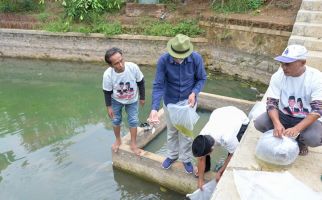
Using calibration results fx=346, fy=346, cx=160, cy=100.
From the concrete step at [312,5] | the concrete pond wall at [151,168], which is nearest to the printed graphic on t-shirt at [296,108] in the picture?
the concrete pond wall at [151,168]

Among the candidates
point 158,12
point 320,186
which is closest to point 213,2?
point 158,12

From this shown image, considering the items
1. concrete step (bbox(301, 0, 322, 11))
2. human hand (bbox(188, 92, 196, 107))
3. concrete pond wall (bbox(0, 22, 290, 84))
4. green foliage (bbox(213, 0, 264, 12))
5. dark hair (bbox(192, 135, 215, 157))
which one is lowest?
concrete pond wall (bbox(0, 22, 290, 84))

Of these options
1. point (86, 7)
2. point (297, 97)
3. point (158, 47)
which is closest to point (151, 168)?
point (297, 97)

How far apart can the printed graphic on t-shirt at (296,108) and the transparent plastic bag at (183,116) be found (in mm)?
967

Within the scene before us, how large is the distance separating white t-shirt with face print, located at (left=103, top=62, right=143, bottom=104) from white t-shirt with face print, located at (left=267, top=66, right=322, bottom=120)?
65.7 inches

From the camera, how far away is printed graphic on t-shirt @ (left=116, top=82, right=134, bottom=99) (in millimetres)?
4215

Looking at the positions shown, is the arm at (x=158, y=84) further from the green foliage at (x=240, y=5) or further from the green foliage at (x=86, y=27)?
the green foliage at (x=86, y=27)

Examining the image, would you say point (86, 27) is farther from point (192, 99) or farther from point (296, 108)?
point (296, 108)

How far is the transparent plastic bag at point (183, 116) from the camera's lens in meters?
3.68

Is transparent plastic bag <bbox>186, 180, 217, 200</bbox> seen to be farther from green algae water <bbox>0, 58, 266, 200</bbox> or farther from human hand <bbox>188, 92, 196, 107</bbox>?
human hand <bbox>188, 92, 196, 107</bbox>

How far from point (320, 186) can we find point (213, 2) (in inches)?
295

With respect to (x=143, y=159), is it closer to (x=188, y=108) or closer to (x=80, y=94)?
(x=188, y=108)

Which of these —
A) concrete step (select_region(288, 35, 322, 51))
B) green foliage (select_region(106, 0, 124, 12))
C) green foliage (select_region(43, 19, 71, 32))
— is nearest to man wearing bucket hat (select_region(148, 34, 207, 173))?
concrete step (select_region(288, 35, 322, 51))

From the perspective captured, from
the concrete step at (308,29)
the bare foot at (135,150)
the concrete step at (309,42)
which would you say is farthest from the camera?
the concrete step at (308,29)
